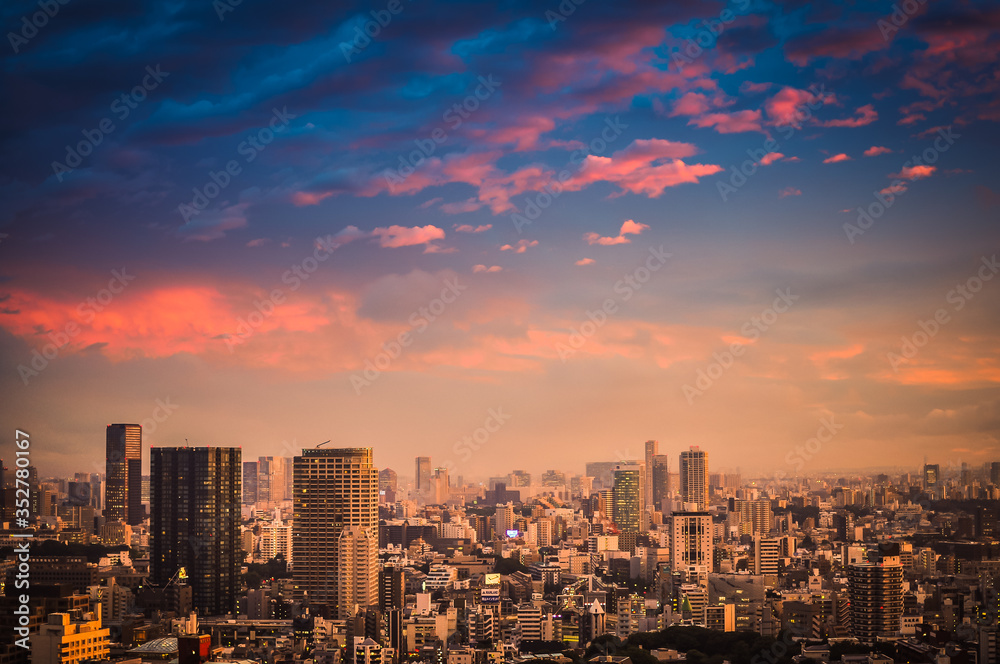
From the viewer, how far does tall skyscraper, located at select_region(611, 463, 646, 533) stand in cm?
2859

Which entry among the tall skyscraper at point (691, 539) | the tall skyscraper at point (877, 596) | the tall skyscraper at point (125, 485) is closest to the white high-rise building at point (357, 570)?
the tall skyscraper at point (125, 485)

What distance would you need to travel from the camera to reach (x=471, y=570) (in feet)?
71.4

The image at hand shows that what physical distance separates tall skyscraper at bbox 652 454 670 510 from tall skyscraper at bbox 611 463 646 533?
1.04 feet

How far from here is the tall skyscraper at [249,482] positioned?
2311 cm

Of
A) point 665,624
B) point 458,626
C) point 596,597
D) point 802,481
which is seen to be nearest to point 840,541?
point 802,481

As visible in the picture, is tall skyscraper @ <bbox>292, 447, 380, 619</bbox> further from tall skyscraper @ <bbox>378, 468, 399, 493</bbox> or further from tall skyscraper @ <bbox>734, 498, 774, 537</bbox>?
tall skyscraper @ <bbox>734, 498, 774, 537</bbox>

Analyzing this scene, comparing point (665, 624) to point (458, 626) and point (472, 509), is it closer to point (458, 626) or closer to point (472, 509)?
point (458, 626)

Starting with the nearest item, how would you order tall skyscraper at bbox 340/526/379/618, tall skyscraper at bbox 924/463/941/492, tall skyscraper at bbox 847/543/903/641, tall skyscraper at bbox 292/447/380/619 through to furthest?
tall skyscraper at bbox 847/543/903/641, tall skyscraper at bbox 924/463/941/492, tall skyscraper at bbox 340/526/379/618, tall skyscraper at bbox 292/447/380/619

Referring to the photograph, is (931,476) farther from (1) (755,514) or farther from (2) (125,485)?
(2) (125,485)

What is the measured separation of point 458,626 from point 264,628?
2607mm

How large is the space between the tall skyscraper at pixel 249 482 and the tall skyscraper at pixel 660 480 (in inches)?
369

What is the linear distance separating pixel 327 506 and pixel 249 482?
514 centimetres

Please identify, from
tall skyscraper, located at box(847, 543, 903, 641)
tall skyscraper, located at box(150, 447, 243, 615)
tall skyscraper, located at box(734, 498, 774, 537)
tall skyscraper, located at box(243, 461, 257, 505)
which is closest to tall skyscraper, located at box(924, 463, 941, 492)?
tall skyscraper, located at box(847, 543, 903, 641)

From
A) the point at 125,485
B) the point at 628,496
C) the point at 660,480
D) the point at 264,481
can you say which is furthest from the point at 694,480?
the point at 125,485
